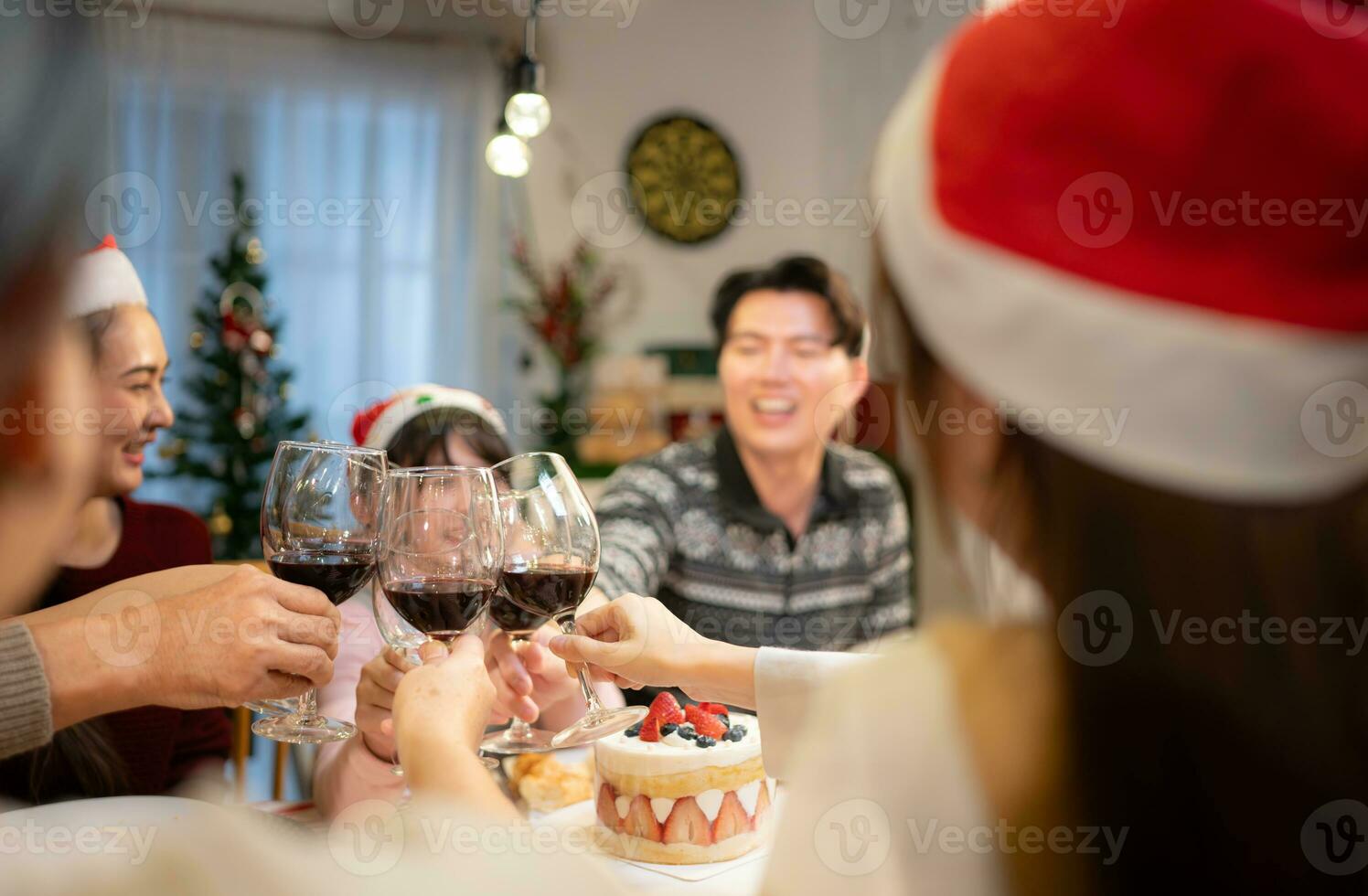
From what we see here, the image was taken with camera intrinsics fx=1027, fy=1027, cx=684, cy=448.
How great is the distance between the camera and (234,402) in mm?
3822

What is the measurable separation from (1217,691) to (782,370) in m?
A: 1.69

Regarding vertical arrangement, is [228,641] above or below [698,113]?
below

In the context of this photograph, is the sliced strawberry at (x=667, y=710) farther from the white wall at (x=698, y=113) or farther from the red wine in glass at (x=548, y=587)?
the white wall at (x=698, y=113)

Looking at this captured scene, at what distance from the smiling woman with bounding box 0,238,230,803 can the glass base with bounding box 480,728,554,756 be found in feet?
1.58

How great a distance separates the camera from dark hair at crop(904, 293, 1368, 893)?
51cm

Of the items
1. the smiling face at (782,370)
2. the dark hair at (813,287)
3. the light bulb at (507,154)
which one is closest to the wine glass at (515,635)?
the smiling face at (782,370)
